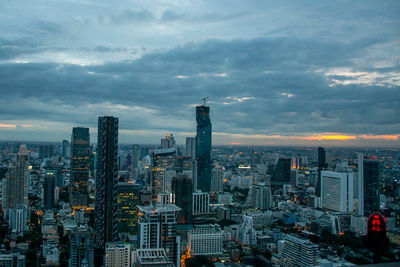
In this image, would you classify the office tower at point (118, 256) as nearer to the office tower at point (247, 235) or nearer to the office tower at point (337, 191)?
the office tower at point (247, 235)

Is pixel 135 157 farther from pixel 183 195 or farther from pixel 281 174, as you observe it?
pixel 183 195

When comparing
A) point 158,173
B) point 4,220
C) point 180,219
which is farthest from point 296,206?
point 4,220

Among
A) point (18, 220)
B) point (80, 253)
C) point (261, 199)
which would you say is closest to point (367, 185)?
point (261, 199)

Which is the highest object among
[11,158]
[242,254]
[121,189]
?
[11,158]

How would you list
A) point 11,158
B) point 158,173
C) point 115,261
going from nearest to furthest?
1. point 115,261
2. point 11,158
3. point 158,173

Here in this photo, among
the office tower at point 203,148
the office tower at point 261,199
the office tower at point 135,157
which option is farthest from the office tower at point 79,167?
the office tower at point 261,199

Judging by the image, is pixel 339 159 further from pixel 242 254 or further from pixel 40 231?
pixel 40 231
